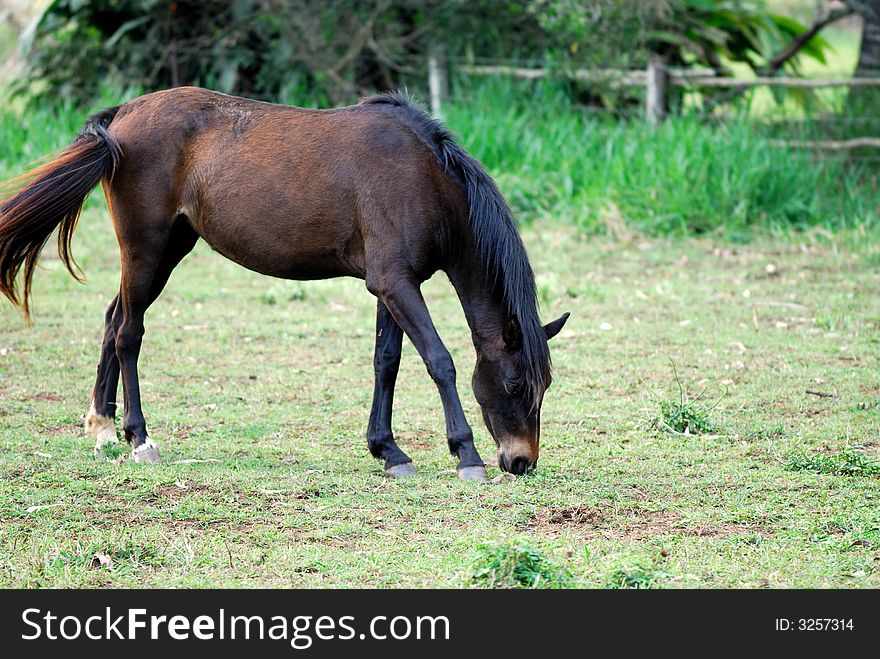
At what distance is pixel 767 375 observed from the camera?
268 inches

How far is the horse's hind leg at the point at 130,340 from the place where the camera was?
17.2ft

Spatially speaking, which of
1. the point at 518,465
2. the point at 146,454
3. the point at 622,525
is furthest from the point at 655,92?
the point at 622,525

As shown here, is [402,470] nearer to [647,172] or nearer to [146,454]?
[146,454]

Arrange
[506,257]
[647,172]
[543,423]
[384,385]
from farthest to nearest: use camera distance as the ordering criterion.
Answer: [647,172] < [543,423] < [384,385] < [506,257]

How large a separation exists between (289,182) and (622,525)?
7.09 feet

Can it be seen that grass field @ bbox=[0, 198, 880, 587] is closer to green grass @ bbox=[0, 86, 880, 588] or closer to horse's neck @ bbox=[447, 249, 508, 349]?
green grass @ bbox=[0, 86, 880, 588]

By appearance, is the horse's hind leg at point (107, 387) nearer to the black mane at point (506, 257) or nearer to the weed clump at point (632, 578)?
the black mane at point (506, 257)

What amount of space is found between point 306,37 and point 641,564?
32.8 ft

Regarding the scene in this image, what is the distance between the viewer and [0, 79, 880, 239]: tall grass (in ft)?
35.0

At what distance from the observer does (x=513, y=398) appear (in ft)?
15.9

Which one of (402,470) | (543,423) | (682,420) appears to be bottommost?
(543,423)

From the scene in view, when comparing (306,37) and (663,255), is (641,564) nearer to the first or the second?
(663,255)

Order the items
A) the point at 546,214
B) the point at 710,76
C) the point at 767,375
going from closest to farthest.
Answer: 1. the point at 767,375
2. the point at 546,214
3. the point at 710,76

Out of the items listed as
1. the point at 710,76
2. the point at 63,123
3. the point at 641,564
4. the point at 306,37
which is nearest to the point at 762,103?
the point at 710,76
